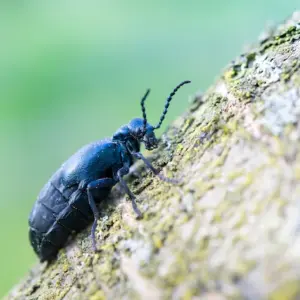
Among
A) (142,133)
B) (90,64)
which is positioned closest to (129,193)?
(142,133)

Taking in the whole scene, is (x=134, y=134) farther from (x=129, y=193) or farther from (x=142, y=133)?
(x=129, y=193)

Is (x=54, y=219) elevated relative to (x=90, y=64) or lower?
lower

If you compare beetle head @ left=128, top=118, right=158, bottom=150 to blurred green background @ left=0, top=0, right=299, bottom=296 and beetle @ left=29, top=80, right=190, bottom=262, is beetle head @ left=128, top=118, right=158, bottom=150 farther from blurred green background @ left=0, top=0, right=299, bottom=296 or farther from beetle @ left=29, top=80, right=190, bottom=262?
blurred green background @ left=0, top=0, right=299, bottom=296

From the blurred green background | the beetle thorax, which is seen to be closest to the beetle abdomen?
the beetle thorax

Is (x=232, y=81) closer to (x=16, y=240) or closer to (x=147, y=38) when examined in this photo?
(x=16, y=240)

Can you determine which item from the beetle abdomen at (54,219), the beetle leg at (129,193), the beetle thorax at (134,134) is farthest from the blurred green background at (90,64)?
the beetle leg at (129,193)

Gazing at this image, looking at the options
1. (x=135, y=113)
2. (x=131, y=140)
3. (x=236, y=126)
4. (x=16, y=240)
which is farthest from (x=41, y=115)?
A: (x=236, y=126)

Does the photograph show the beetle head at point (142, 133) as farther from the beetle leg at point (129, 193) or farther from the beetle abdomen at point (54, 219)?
the beetle abdomen at point (54, 219)
